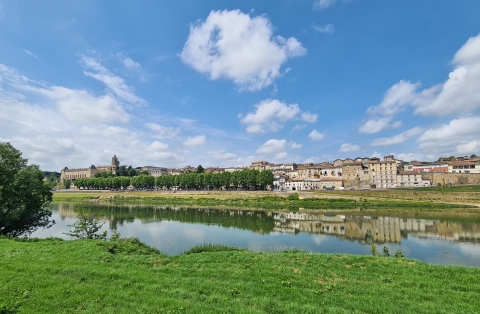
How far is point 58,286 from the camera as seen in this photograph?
7062 mm

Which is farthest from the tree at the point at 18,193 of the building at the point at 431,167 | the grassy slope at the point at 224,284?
the building at the point at 431,167

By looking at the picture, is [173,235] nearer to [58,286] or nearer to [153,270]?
[153,270]

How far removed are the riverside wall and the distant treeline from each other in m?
54.6

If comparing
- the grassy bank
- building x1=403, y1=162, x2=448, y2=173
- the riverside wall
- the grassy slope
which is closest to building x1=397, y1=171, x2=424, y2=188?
the riverside wall

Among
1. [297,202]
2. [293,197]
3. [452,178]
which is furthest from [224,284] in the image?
[452,178]

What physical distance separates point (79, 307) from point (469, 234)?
38.7 m

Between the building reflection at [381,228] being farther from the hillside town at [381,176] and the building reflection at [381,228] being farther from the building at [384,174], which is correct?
the hillside town at [381,176]

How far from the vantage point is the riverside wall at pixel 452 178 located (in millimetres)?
83125

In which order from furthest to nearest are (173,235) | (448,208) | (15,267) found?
(448,208) → (173,235) → (15,267)

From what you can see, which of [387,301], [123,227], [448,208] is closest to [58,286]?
[387,301]

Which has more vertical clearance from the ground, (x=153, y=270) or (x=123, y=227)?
(x=153, y=270)

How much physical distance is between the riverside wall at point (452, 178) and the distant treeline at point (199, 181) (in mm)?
54565

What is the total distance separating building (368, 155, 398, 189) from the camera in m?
90.4

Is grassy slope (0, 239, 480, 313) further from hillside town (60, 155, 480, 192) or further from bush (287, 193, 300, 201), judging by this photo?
hillside town (60, 155, 480, 192)
